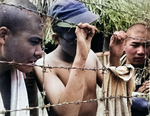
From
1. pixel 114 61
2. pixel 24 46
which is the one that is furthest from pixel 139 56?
pixel 24 46

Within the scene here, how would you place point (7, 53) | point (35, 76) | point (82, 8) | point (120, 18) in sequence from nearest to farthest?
1. point (7, 53)
2. point (35, 76)
3. point (82, 8)
4. point (120, 18)

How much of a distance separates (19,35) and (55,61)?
382 millimetres

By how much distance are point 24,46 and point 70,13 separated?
1.35ft

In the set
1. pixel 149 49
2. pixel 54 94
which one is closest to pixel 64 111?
pixel 54 94

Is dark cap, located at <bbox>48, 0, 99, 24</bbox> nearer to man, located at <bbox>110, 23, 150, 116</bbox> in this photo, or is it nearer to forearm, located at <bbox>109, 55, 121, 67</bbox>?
forearm, located at <bbox>109, 55, 121, 67</bbox>

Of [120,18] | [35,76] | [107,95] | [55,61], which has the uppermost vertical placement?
[120,18]

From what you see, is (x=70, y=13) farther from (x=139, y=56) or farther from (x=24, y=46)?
(x=139, y=56)

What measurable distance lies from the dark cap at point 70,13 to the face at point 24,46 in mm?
292

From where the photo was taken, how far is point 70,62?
168 cm

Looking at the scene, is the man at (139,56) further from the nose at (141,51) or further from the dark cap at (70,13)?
the dark cap at (70,13)

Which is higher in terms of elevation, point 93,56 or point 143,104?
point 93,56

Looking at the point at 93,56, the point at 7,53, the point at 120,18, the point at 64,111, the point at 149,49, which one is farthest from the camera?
the point at 120,18

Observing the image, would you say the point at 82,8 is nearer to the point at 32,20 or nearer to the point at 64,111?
the point at 32,20

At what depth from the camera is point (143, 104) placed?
1.85 meters
